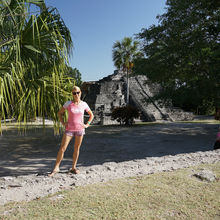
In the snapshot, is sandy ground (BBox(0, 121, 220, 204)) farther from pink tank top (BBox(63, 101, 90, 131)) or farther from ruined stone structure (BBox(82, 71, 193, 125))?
ruined stone structure (BBox(82, 71, 193, 125))

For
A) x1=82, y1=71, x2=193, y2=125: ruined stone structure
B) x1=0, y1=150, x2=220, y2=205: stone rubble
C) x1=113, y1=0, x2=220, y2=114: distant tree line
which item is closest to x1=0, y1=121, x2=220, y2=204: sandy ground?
x1=0, y1=150, x2=220, y2=205: stone rubble

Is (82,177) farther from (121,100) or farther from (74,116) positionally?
(121,100)

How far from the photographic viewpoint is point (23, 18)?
353 centimetres

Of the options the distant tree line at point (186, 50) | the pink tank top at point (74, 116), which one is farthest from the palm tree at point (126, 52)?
the pink tank top at point (74, 116)

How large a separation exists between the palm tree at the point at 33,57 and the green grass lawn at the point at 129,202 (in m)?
1.36

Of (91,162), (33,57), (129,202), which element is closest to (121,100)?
(91,162)

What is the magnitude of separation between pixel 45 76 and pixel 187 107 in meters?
23.5

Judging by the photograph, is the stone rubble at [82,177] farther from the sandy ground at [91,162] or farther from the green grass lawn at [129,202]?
the green grass lawn at [129,202]

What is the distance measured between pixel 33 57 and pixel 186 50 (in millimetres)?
6880

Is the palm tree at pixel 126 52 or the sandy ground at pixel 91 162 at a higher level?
the palm tree at pixel 126 52

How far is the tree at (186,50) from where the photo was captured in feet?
28.6

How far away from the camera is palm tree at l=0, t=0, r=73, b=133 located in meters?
3.46

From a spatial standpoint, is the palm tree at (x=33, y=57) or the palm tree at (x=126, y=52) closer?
the palm tree at (x=33, y=57)

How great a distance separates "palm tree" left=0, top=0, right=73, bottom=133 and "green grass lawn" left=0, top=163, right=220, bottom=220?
1.36 metres
